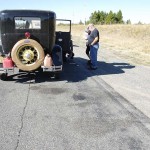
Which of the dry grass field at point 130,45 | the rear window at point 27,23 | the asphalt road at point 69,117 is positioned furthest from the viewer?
the dry grass field at point 130,45

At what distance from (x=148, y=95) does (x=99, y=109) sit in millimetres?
1832

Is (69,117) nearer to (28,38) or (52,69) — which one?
(52,69)

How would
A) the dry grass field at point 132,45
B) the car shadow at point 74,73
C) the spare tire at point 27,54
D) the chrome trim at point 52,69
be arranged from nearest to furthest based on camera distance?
the spare tire at point 27,54, the chrome trim at point 52,69, the car shadow at point 74,73, the dry grass field at point 132,45

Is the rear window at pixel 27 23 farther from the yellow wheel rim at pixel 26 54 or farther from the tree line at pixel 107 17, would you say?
the tree line at pixel 107 17

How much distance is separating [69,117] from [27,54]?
11.1 ft

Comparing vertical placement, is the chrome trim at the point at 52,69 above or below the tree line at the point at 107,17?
below

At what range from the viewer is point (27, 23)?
380 inches

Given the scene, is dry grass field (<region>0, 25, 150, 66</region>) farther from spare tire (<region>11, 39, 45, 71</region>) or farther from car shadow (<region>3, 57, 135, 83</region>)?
spare tire (<region>11, 39, 45, 71</region>)

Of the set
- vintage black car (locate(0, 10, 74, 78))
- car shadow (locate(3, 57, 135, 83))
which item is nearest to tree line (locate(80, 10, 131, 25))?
car shadow (locate(3, 57, 135, 83))

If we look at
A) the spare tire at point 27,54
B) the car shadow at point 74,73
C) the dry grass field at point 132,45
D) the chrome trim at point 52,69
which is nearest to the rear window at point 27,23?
the spare tire at point 27,54

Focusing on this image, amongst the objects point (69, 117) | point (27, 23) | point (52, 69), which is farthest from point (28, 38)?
point (69, 117)

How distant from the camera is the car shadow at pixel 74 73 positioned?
1020cm

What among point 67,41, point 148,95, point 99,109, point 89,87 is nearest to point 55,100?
point 99,109

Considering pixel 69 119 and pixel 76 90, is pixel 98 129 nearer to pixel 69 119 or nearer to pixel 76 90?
pixel 69 119
